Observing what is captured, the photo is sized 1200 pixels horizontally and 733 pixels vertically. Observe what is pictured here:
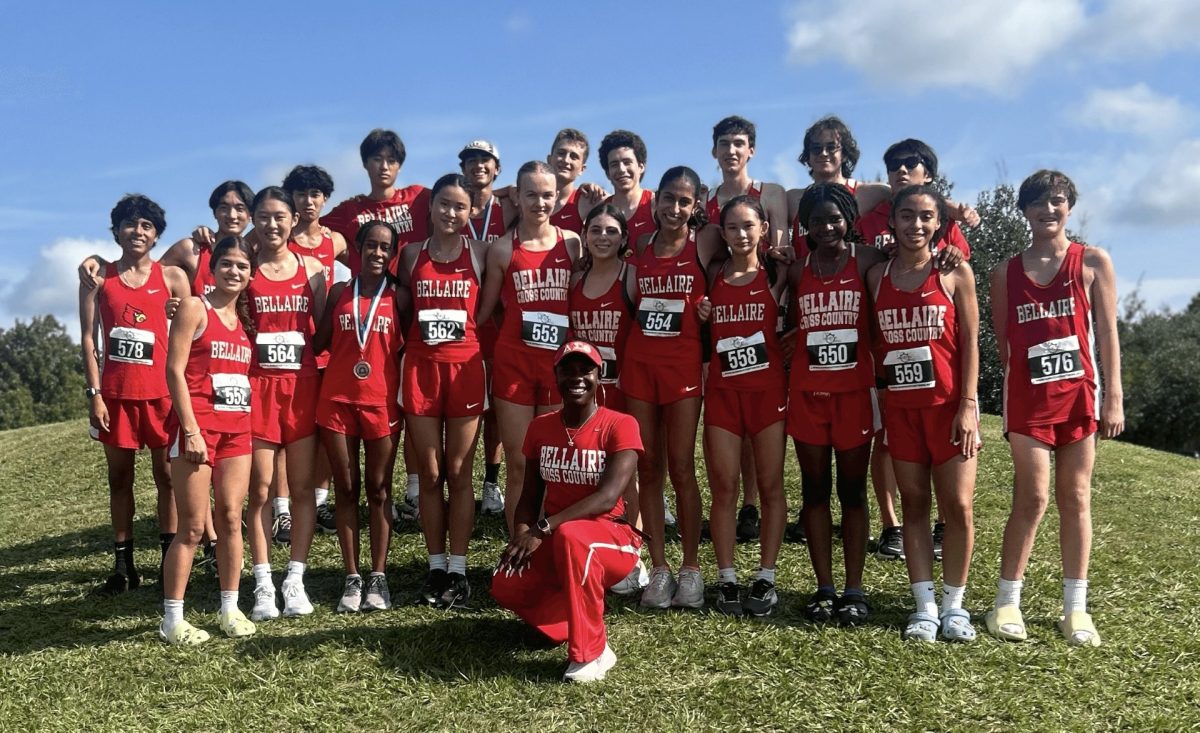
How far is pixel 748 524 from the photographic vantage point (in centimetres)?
695

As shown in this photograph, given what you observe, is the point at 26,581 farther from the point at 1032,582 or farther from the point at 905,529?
the point at 1032,582

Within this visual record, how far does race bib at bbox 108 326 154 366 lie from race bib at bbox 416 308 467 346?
198 centimetres

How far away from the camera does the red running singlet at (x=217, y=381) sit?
5.17m

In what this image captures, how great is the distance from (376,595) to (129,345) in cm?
229

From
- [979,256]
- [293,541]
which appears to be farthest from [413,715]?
[979,256]

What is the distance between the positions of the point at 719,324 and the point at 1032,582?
2.63 metres

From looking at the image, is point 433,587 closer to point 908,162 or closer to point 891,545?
point 891,545

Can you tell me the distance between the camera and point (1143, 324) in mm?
42031

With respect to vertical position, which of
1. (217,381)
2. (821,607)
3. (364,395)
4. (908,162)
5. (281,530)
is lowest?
(821,607)

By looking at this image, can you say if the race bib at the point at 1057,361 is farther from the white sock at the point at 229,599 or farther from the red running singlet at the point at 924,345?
the white sock at the point at 229,599

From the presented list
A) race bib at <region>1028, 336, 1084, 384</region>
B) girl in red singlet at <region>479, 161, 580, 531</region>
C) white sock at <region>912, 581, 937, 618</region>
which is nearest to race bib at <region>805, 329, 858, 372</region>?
race bib at <region>1028, 336, 1084, 384</region>

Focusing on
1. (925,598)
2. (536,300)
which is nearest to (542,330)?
(536,300)

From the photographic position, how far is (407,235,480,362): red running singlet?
554 centimetres

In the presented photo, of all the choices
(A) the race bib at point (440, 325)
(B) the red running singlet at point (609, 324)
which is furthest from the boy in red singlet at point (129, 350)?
(B) the red running singlet at point (609, 324)
